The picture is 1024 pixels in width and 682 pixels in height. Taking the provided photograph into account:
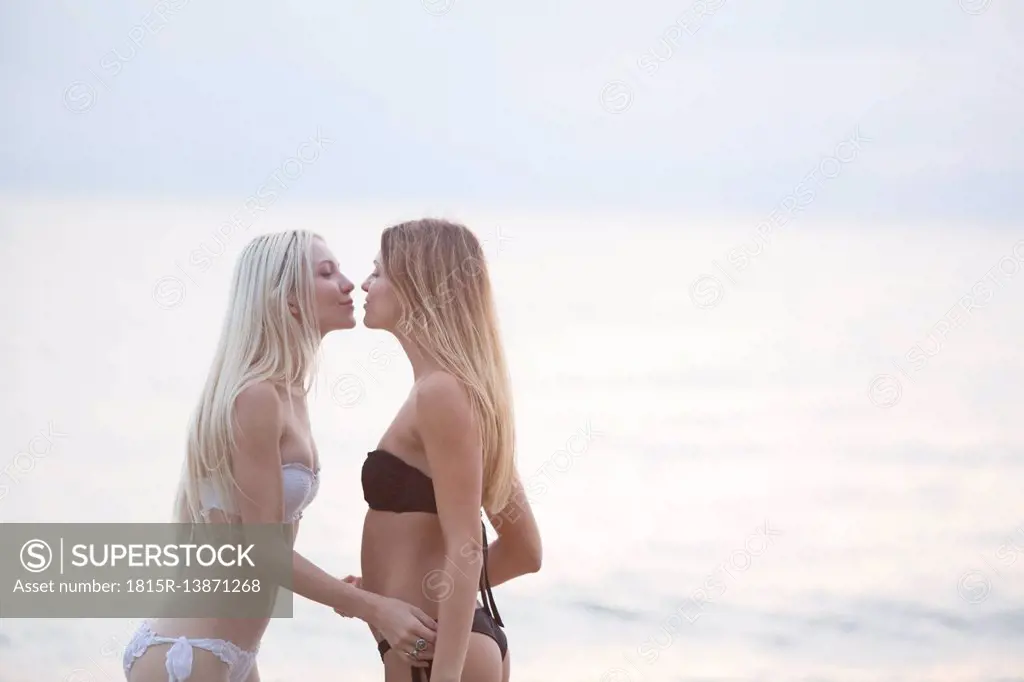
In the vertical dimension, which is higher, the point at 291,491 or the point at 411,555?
the point at 291,491

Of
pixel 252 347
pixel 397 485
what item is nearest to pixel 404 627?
pixel 397 485

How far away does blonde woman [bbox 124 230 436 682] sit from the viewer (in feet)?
7.78

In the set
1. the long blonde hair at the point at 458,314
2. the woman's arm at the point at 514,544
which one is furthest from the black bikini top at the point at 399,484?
the woman's arm at the point at 514,544

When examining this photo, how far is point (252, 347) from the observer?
8.08ft

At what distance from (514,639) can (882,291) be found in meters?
4.26

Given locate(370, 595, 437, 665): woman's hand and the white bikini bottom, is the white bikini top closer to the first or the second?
the white bikini bottom

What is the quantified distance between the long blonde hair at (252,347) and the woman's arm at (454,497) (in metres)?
0.41

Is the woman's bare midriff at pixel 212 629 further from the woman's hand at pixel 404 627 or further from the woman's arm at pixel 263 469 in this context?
the woman's hand at pixel 404 627

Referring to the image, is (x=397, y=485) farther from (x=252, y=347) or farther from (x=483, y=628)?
(x=252, y=347)

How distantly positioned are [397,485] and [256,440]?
32cm

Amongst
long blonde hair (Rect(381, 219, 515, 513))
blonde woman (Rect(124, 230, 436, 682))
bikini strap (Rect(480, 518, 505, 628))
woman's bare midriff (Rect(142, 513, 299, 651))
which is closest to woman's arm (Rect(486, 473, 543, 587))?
bikini strap (Rect(480, 518, 505, 628))

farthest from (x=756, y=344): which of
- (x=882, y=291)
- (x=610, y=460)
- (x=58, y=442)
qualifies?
(x=58, y=442)

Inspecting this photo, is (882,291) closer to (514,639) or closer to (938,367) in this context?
(938,367)

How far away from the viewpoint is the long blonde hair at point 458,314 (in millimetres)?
2223
